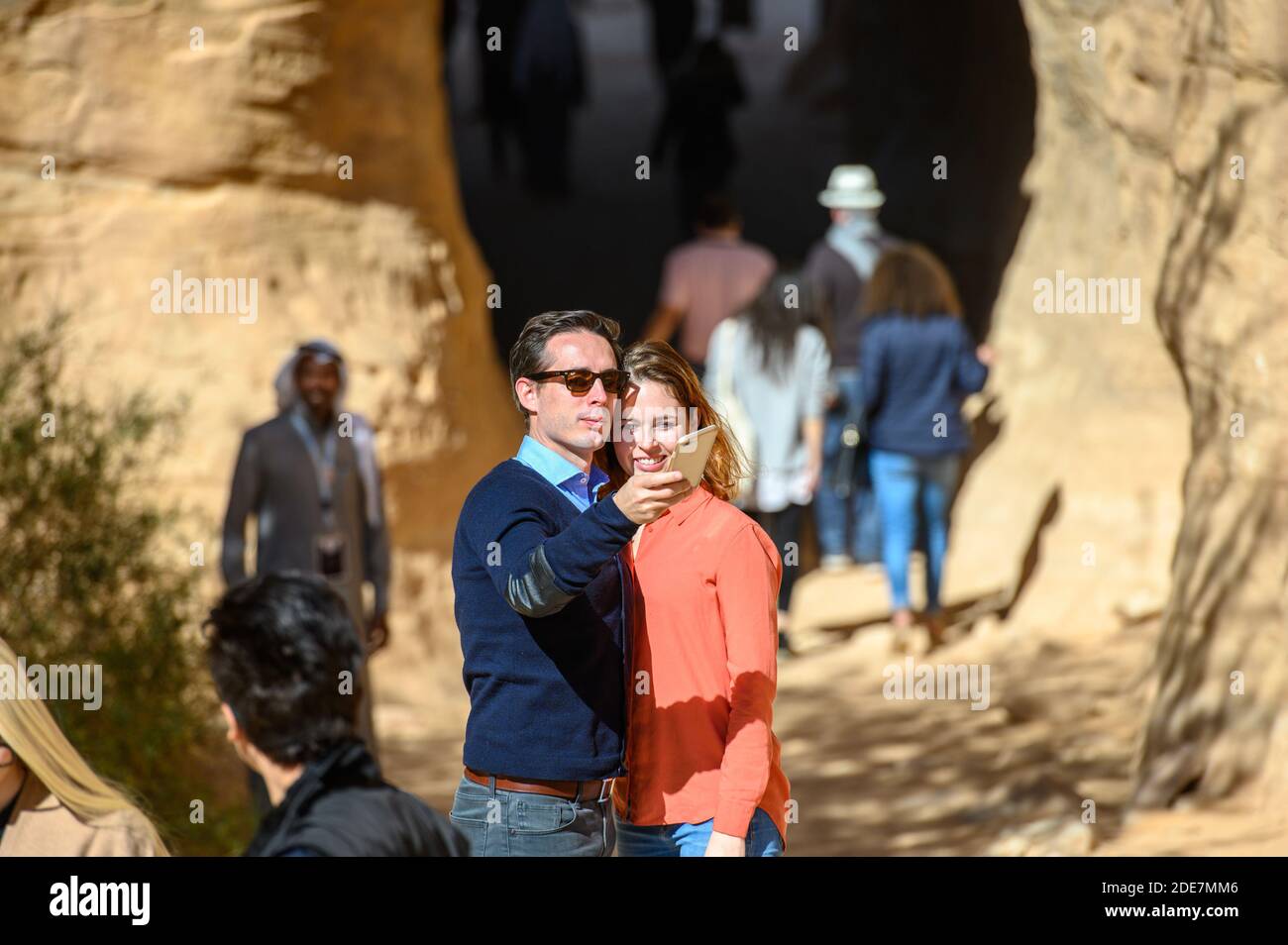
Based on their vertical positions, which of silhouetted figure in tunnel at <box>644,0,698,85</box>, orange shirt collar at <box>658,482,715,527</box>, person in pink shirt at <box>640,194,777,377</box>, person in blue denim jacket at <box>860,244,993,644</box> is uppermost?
silhouetted figure in tunnel at <box>644,0,698,85</box>

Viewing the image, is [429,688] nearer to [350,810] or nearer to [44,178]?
[44,178]

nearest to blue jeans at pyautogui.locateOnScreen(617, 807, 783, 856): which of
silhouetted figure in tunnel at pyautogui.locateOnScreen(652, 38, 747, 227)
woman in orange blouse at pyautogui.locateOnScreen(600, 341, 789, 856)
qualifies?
woman in orange blouse at pyautogui.locateOnScreen(600, 341, 789, 856)

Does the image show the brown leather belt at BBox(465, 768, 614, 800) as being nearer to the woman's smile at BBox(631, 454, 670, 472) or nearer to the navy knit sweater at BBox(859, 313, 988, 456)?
the woman's smile at BBox(631, 454, 670, 472)

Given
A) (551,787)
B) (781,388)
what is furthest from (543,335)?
(781,388)

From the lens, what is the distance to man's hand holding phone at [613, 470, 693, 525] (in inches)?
110

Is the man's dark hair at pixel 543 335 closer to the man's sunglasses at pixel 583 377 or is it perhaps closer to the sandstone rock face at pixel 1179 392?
the man's sunglasses at pixel 583 377

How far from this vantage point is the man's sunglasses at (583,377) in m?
3.15

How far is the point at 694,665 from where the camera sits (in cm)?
331

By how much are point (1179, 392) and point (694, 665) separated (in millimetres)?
6291

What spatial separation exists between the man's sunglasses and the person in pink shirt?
6.25 meters

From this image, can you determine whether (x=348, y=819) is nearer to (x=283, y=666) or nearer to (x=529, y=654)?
(x=283, y=666)

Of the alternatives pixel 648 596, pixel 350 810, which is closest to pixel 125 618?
pixel 648 596

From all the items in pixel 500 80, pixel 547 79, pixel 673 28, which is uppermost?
pixel 673 28

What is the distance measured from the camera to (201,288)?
8.03m
